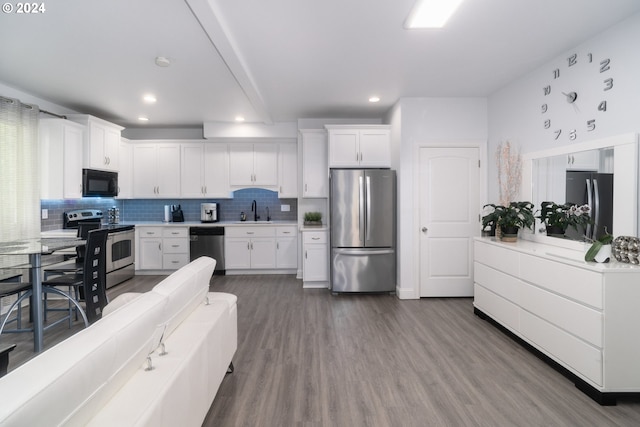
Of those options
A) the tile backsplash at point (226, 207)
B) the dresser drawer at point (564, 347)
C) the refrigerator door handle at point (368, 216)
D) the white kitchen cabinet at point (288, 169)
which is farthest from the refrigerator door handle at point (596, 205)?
the tile backsplash at point (226, 207)

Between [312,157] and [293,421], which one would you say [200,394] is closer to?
[293,421]

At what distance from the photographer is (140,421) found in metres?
1.01

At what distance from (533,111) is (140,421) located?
13.5ft

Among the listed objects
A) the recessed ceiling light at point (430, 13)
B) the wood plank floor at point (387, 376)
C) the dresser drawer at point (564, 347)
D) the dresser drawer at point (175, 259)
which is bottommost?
the wood plank floor at point (387, 376)

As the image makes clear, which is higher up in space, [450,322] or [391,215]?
[391,215]

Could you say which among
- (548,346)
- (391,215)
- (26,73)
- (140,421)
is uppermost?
(26,73)

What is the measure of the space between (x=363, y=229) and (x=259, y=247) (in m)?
2.06

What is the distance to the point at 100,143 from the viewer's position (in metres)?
4.98

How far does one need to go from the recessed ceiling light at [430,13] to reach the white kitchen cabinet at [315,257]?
308 centimetres

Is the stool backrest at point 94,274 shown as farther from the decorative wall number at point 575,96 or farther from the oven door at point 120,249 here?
the decorative wall number at point 575,96

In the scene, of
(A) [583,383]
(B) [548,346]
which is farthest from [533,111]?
(A) [583,383]

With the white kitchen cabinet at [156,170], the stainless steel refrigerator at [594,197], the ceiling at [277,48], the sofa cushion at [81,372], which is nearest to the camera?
the sofa cushion at [81,372]

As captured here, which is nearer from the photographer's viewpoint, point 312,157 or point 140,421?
point 140,421

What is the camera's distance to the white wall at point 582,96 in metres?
2.46
